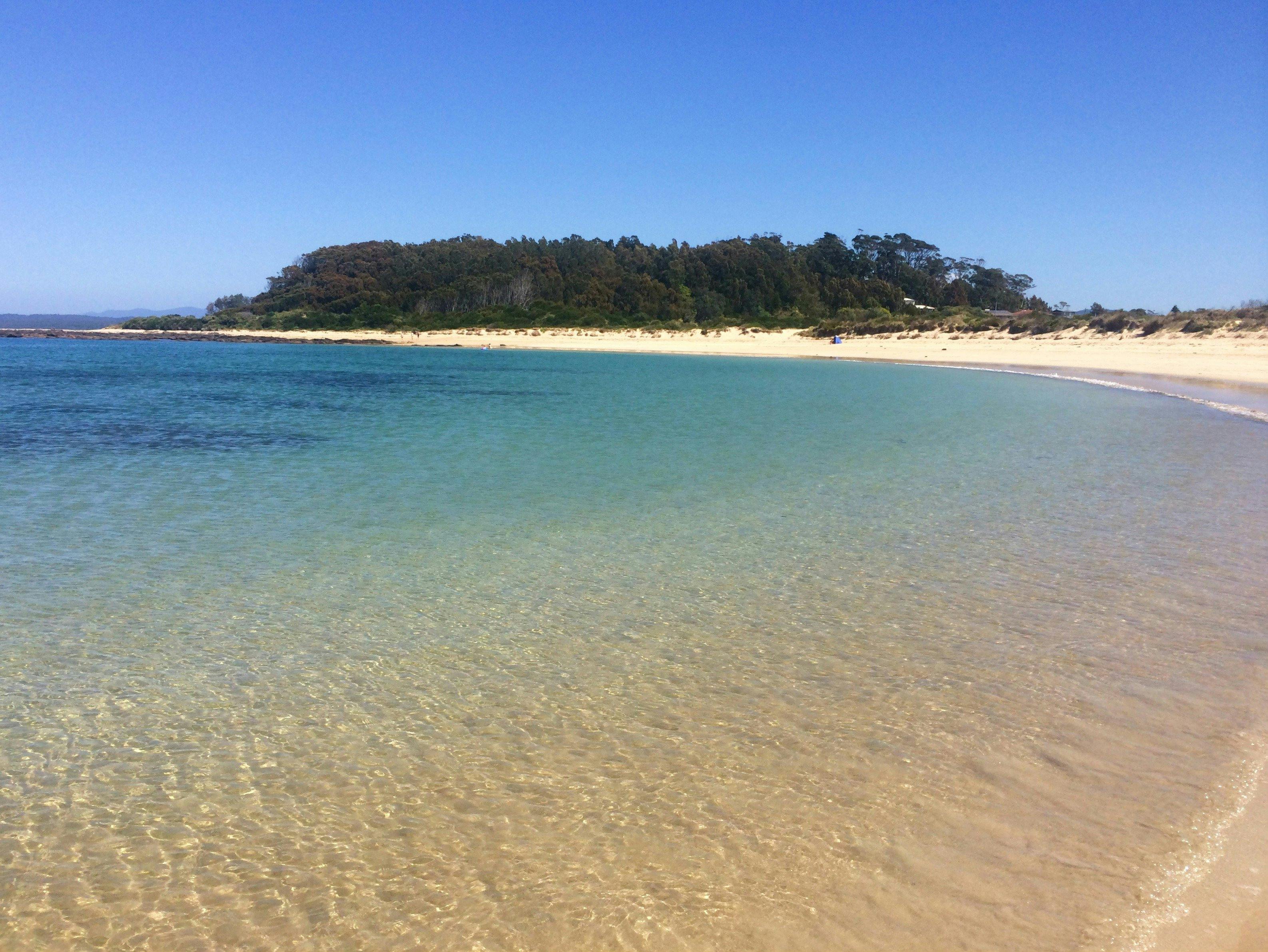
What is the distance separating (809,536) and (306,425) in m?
13.5

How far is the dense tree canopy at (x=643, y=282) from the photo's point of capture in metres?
80.2

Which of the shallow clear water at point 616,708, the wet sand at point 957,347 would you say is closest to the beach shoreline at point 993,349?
the wet sand at point 957,347

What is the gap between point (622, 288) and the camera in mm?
84375

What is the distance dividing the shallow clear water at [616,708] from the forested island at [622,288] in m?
52.6

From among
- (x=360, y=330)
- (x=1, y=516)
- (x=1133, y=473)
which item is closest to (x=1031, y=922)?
(x=1, y=516)

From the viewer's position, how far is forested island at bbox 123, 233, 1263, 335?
7675 centimetres

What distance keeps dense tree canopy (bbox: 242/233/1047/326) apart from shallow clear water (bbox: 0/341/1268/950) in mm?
61429

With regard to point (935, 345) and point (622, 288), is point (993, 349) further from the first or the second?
point (622, 288)

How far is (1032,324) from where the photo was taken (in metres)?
49.2

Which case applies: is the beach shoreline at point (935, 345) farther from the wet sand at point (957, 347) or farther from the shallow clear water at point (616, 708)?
the shallow clear water at point (616, 708)

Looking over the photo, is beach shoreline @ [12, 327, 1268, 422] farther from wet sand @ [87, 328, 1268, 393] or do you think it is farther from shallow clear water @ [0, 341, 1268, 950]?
shallow clear water @ [0, 341, 1268, 950]

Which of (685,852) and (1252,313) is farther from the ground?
(1252,313)

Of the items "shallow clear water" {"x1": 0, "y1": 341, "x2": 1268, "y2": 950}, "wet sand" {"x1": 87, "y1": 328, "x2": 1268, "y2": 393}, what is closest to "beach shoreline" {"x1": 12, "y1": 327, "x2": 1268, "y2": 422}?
"wet sand" {"x1": 87, "y1": 328, "x2": 1268, "y2": 393}

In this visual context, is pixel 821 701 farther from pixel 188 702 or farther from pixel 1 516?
pixel 1 516
